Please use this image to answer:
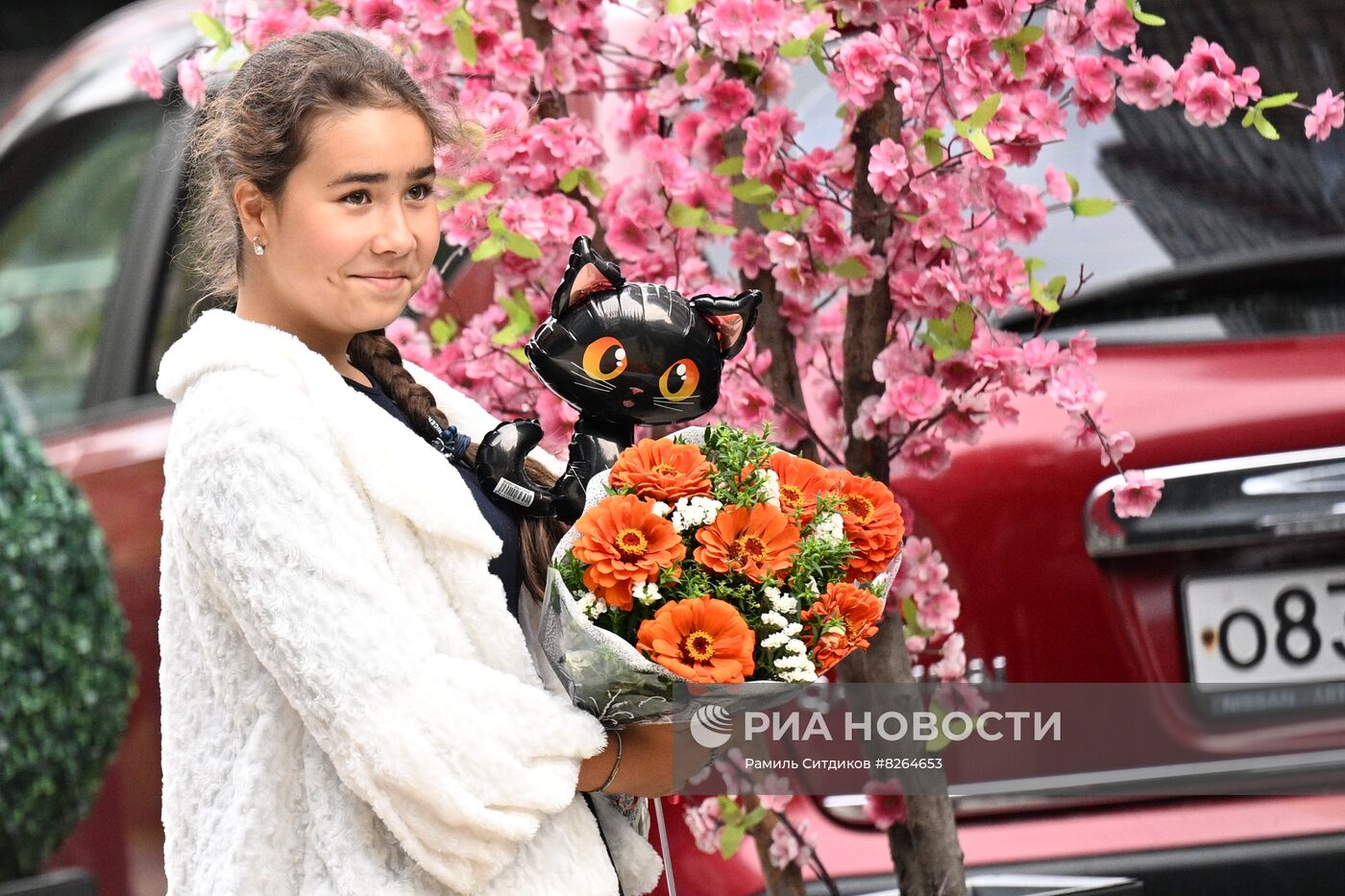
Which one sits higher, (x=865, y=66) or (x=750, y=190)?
(x=865, y=66)

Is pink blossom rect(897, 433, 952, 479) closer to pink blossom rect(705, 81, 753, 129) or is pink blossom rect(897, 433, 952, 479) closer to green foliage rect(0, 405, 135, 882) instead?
pink blossom rect(705, 81, 753, 129)

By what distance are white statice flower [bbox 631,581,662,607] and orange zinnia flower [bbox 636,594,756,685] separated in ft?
0.05

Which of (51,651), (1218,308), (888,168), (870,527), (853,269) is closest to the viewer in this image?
(870,527)

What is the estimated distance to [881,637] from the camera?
2441 mm

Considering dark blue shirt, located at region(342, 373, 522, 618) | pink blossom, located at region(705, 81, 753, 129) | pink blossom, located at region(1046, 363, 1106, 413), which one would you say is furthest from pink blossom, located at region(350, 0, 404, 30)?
pink blossom, located at region(1046, 363, 1106, 413)

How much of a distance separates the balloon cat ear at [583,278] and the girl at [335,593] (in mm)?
170

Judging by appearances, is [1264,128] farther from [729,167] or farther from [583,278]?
[583,278]

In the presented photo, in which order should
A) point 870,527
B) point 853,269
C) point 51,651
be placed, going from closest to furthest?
point 870,527, point 853,269, point 51,651

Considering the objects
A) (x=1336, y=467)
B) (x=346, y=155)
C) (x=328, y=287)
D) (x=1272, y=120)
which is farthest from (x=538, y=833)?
(x=1272, y=120)

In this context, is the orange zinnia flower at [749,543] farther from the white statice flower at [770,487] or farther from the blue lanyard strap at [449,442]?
the blue lanyard strap at [449,442]

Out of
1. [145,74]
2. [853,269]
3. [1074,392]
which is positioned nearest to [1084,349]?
[1074,392]

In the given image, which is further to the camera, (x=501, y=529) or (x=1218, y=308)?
(x=1218, y=308)

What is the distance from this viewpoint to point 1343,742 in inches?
101

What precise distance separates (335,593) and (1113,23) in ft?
4.13
